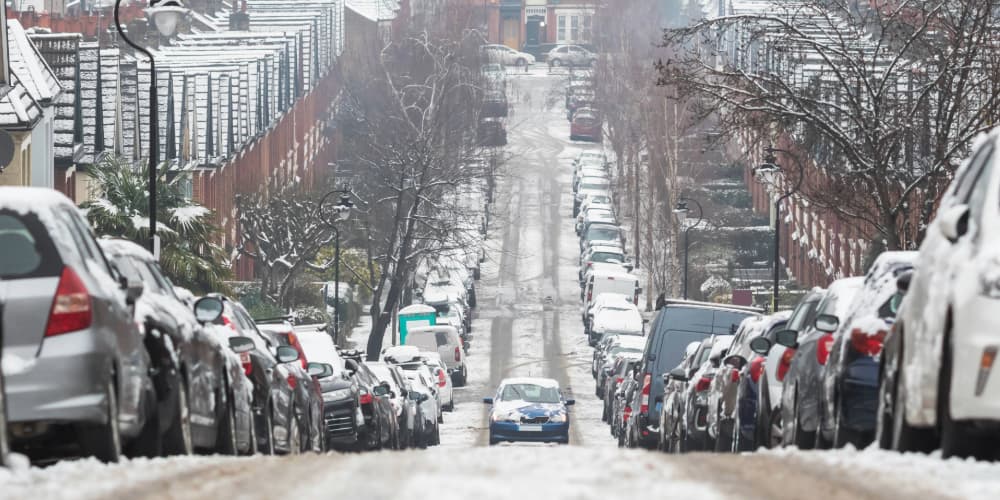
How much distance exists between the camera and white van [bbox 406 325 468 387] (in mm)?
61344

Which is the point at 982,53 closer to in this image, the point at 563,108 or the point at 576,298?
the point at 576,298

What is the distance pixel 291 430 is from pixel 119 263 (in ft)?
17.1

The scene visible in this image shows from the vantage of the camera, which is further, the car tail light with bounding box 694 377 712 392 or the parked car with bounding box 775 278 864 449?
the car tail light with bounding box 694 377 712 392

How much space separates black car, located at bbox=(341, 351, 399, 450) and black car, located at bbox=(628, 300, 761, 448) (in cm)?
346

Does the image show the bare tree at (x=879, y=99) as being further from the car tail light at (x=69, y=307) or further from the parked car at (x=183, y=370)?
the car tail light at (x=69, y=307)

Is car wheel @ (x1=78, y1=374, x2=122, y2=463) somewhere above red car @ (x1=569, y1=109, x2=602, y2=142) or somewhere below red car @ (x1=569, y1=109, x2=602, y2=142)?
above

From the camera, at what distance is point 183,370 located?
13328mm

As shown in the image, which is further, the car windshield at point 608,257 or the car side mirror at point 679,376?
the car windshield at point 608,257

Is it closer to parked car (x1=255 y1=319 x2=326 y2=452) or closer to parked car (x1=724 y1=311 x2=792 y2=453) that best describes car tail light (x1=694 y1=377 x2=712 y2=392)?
parked car (x1=724 y1=311 x2=792 y2=453)

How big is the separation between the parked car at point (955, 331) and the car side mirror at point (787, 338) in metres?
4.21

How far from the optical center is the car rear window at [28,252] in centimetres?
1102

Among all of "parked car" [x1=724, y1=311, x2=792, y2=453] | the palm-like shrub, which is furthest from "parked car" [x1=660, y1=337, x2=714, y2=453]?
the palm-like shrub

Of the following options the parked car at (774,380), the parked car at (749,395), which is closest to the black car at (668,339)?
the parked car at (749,395)

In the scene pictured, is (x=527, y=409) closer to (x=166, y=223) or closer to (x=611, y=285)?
(x=166, y=223)
